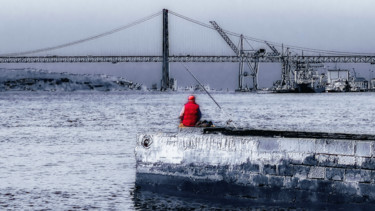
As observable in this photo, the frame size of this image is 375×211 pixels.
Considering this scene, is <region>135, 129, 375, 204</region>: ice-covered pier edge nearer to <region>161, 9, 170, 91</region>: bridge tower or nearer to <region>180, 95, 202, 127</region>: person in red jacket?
<region>180, 95, 202, 127</region>: person in red jacket

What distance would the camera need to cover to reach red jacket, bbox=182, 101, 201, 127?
14875mm

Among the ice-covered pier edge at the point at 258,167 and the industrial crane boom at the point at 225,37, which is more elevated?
the industrial crane boom at the point at 225,37

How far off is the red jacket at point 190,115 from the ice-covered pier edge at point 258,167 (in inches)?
38.5

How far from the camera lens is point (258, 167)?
12930 millimetres

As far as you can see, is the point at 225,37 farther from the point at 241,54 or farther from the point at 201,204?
the point at 201,204

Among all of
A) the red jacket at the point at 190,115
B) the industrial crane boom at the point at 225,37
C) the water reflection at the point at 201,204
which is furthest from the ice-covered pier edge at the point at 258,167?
the industrial crane boom at the point at 225,37

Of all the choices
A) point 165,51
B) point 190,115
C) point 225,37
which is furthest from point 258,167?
point 225,37

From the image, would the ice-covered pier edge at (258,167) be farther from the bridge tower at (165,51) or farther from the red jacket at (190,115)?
the bridge tower at (165,51)

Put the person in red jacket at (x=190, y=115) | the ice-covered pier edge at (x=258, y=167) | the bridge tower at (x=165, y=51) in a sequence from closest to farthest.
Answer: the ice-covered pier edge at (x=258, y=167)
the person in red jacket at (x=190, y=115)
the bridge tower at (x=165, y=51)

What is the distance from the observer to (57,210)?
13.4 metres

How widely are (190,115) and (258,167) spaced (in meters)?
2.42

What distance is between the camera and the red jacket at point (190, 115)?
14.9 metres

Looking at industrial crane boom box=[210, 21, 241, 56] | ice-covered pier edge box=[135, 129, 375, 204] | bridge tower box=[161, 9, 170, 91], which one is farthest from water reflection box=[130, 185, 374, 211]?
industrial crane boom box=[210, 21, 241, 56]

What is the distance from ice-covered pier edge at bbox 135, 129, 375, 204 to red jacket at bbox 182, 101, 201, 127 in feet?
3.21
